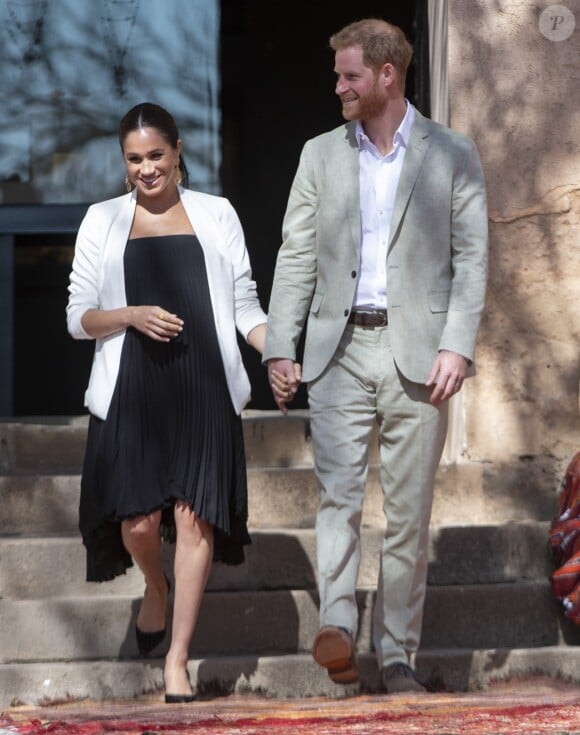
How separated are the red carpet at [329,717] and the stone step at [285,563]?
0.90 meters

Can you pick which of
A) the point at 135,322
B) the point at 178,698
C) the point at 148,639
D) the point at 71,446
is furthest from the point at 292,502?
the point at 135,322

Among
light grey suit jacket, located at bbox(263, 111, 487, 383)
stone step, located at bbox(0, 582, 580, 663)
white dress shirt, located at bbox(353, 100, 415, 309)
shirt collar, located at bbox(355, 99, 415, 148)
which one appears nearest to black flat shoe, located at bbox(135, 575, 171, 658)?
stone step, located at bbox(0, 582, 580, 663)

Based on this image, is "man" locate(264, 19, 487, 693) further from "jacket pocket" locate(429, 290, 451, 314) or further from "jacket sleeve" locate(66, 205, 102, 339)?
"jacket sleeve" locate(66, 205, 102, 339)

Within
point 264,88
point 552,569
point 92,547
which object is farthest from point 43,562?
point 264,88

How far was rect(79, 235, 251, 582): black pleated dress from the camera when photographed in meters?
5.33

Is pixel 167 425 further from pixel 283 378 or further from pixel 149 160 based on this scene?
pixel 149 160

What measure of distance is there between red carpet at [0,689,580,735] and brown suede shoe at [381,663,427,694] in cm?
7

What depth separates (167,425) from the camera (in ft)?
17.7

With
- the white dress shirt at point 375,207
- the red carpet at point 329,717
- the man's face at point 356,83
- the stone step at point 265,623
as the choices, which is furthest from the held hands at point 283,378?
the stone step at point 265,623

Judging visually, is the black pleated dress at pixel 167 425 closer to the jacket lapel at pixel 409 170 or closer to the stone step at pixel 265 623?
the stone step at pixel 265 623

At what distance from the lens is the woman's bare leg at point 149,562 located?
5328mm

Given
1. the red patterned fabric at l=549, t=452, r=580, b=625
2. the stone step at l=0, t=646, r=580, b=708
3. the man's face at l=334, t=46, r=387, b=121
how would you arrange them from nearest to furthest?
the man's face at l=334, t=46, r=387, b=121 < the stone step at l=0, t=646, r=580, b=708 < the red patterned fabric at l=549, t=452, r=580, b=625

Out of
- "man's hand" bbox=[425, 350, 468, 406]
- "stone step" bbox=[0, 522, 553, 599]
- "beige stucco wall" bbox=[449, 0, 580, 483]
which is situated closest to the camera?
"man's hand" bbox=[425, 350, 468, 406]

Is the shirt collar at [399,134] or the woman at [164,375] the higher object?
the shirt collar at [399,134]
